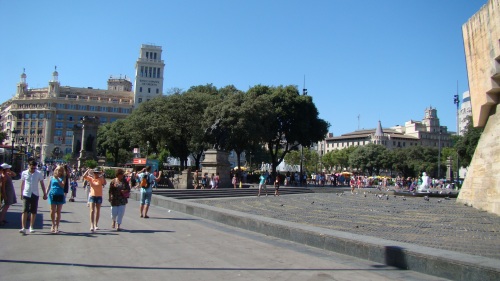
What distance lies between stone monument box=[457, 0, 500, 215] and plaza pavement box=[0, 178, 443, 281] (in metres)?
10.1

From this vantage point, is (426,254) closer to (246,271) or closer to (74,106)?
(246,271)

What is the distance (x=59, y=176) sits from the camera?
31.3ft

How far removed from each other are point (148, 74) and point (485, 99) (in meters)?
108

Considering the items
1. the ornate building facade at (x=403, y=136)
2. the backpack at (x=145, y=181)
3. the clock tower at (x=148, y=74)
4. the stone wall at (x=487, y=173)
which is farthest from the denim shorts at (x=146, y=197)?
the ornate building facade at (x=403, y=136)

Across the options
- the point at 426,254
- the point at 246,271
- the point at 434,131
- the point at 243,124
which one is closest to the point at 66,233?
the point at 246,271

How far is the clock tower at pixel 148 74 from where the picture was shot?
4483 inches

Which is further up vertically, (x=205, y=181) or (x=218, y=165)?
(x=218, y=165)

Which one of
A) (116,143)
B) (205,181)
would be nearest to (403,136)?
(116,143)

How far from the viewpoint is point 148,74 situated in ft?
380

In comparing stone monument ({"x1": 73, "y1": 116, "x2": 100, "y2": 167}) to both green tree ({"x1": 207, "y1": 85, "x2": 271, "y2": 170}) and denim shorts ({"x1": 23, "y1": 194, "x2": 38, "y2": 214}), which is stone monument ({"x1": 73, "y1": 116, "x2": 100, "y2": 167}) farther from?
denim shorts ({"x1": 23, "y1": 194, "x2": 38, "y2": 214})

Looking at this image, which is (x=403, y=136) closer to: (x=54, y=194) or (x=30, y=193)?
(x=54, y=194)

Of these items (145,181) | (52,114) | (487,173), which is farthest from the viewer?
(52,114)

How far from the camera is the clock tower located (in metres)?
114

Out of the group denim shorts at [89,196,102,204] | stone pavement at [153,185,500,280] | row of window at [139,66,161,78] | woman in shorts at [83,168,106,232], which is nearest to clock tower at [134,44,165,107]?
row of window at [139,66,161,78]
